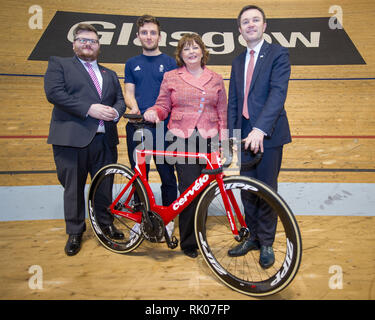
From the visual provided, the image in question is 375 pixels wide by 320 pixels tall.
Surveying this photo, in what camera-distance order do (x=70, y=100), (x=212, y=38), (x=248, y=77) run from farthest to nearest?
(x=212, y=38) → (x=70, y=100) → (x=248, y=77)

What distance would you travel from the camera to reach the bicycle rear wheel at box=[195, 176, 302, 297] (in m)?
1.46

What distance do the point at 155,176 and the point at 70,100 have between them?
2033 millimetres

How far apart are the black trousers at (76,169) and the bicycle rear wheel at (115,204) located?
101 mm

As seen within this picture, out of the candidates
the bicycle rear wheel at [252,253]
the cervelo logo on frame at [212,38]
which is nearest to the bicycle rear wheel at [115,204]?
the bicycle rear wheel at [252,253]

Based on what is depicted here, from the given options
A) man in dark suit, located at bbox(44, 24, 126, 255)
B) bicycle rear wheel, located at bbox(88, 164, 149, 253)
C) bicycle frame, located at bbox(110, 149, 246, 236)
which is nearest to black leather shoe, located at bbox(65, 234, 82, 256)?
man in dark suit, located at bbox(44, 24, 126, 255)

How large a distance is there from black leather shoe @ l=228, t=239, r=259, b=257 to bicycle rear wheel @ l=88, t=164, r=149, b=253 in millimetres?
718

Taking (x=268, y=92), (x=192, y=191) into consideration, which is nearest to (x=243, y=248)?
(x=192, y=191)

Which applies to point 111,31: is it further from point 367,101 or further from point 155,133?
point 367,101

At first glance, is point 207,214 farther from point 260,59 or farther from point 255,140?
point 260,59

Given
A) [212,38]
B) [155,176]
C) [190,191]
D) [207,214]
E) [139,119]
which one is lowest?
[155,176]

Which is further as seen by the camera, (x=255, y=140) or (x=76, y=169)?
(x=76, y=169)

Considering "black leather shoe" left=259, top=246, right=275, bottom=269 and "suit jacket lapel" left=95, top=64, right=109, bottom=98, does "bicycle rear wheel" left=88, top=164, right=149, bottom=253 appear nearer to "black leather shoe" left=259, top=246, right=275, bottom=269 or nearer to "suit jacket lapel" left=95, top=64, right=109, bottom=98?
"suit jacket lapel" left=95, top=64, right=109, bottom=98

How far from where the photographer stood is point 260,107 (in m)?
1.84
